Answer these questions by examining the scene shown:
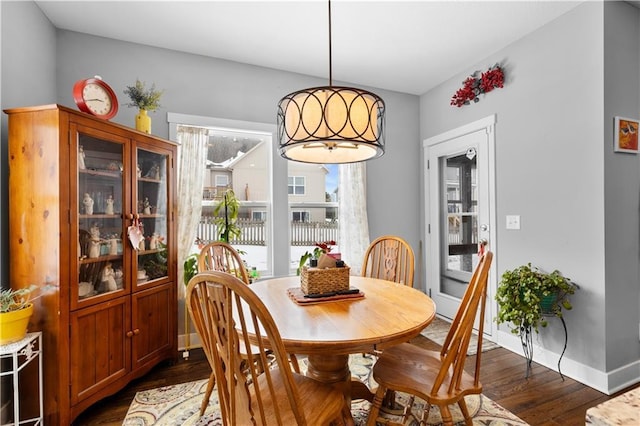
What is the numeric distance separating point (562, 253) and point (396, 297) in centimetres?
162

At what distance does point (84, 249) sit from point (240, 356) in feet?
4.80

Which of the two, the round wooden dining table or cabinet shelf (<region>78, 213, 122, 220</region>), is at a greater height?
cabinet shelf (<region>78, 213, 122, 220</region>)

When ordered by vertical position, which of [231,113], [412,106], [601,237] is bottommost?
[601,237]

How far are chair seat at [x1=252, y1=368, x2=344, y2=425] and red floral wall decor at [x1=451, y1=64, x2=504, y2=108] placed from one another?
296 cm

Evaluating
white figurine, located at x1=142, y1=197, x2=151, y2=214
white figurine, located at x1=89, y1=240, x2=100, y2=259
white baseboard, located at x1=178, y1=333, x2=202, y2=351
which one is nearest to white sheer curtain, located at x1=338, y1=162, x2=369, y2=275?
white baseboard, located at x1=178, y1=333, x2=202, y2=351

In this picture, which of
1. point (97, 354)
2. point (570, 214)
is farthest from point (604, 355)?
point (97, 354)

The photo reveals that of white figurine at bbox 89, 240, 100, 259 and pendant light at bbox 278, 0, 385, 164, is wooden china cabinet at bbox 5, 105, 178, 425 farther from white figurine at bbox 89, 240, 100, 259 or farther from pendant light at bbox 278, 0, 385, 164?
pendant light at bbox 278, 0, 385, 164

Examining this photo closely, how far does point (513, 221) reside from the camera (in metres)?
2.83

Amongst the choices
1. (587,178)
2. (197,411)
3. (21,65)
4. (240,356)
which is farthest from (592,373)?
(21,65)

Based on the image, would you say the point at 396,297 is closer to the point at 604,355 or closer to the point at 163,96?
the point at 604,355

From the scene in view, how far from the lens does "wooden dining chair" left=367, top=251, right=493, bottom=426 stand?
4.23 feet

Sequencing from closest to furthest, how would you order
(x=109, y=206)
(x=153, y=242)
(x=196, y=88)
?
(x=109, y=206) → (x=153, y=242) → (x=196, y=88)

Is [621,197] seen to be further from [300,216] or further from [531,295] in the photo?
[300,216]

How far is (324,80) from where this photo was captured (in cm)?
349
